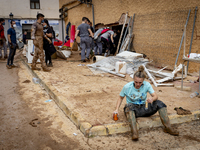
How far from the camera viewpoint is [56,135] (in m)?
2.82

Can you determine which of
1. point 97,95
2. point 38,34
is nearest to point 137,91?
point 97,95

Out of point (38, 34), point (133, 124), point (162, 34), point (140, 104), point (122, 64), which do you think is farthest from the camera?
point (162, 34)

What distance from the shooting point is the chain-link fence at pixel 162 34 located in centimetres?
682

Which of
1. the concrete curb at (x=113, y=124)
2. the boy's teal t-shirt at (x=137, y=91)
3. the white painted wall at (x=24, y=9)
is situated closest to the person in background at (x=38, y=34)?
the concrete curb at (x=113, y=124)

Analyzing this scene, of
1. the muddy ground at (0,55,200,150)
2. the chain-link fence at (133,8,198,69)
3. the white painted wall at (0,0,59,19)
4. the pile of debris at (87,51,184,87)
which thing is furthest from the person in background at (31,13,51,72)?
the white painted wall at (0,0,59,19)

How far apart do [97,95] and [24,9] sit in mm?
25187

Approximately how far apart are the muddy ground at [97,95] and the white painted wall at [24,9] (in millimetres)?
22185

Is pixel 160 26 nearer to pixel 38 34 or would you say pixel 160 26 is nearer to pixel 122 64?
pixel 122 64

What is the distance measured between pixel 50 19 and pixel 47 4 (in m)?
2.12

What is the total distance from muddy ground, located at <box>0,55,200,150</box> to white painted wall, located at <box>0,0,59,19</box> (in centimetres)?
2445

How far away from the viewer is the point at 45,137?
2758mm

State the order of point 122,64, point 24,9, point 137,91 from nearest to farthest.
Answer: point 137,91 → point 122,64 → point 24,9

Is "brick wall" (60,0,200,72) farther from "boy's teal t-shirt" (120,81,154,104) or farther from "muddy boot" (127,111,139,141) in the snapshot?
→ "muddy boot" (127,111,139,141)

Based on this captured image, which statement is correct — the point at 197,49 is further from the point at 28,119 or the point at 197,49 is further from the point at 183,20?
the point at 28,119
